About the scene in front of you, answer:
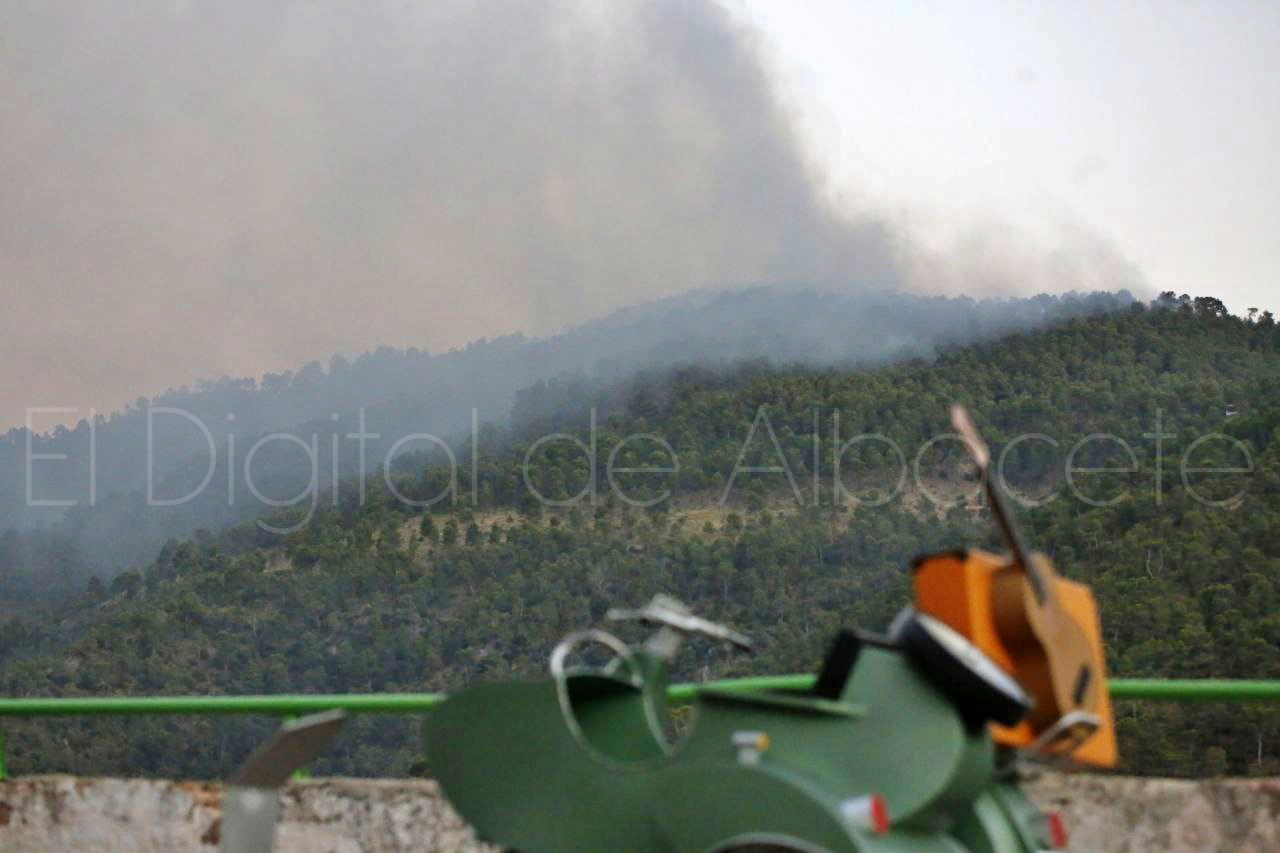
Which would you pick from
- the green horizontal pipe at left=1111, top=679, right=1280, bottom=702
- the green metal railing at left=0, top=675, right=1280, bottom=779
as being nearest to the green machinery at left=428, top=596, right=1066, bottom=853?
the green metal railing at left=0, top=675, right=1280, bottom=779

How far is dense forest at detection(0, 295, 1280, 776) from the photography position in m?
30.0

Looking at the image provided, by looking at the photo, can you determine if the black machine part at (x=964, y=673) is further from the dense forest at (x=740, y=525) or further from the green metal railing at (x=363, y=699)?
the dense forest at (x=740, y=525)

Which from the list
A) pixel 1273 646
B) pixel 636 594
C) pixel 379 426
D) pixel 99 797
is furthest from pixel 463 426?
pixel 99 797

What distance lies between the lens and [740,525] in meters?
42.2

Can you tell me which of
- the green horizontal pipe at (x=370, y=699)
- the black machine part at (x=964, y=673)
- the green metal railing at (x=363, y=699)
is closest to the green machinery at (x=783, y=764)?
the black machine part at (x=964, y=673)

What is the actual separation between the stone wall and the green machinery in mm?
1094

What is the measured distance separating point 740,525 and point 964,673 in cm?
4000

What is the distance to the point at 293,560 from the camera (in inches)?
1774

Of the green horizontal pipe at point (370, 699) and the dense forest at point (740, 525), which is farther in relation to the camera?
the dense forest at point (740, 525)

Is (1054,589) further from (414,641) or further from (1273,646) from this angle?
(414,641)

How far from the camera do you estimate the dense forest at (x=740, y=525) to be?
3002cm

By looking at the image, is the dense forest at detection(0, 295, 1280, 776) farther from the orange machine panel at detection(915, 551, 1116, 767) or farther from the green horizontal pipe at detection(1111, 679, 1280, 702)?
the orange machine panel at detection(915, 551, 1116, 767)

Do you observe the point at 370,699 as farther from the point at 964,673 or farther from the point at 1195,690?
the point at 964,673

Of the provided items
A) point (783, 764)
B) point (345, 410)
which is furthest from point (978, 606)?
point (345, 410)
